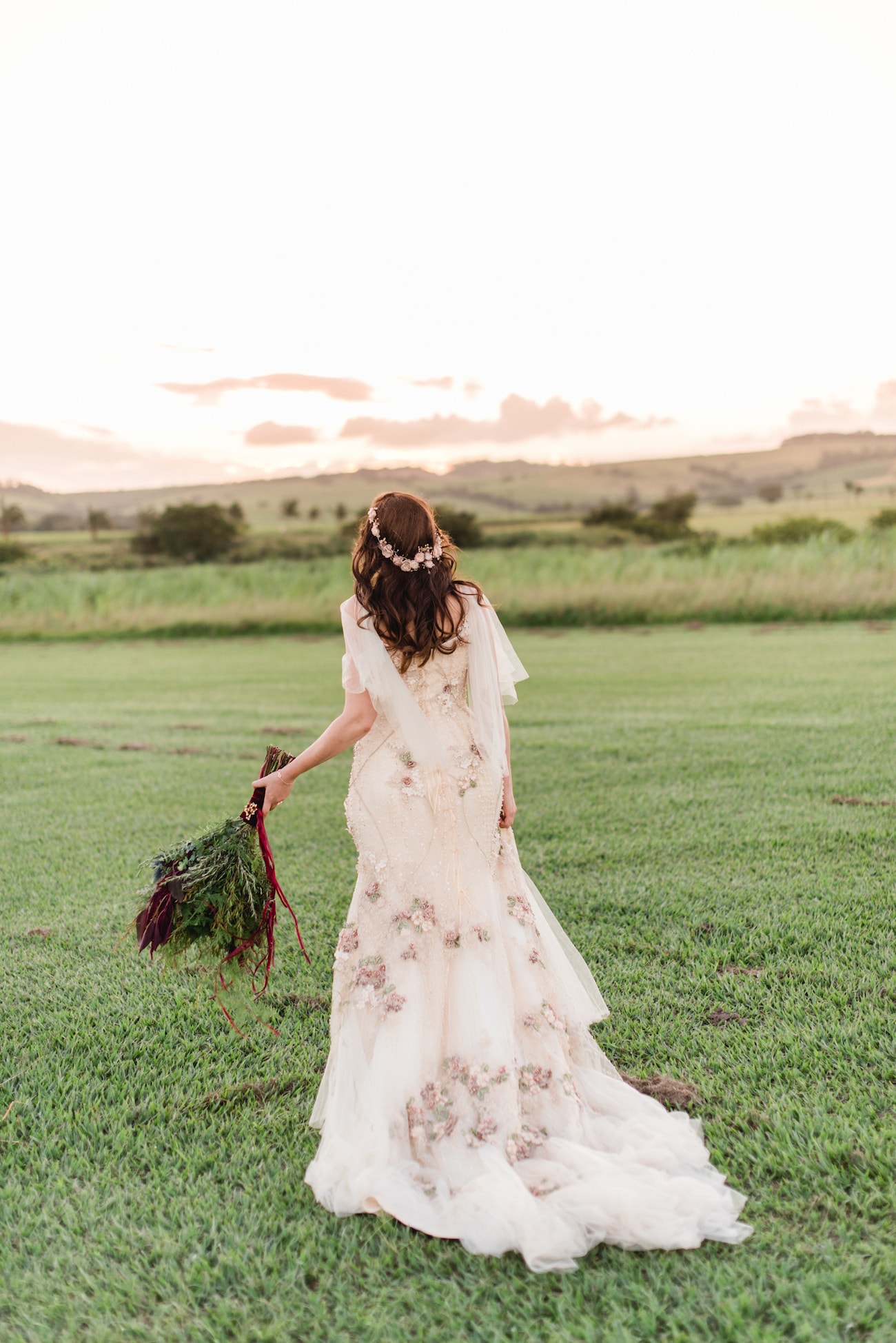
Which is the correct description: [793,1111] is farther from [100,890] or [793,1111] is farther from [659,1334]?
[100,890]

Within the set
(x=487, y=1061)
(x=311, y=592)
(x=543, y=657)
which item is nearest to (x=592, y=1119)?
(x=487, y=1061)

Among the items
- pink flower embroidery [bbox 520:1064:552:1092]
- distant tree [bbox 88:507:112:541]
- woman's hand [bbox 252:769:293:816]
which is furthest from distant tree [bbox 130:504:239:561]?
pink flower embroidery [bbox 520:1064:552:1092]

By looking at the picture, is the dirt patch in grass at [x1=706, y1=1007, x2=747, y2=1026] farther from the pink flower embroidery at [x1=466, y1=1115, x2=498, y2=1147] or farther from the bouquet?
the bouquet

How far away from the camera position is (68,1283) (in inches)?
99.5

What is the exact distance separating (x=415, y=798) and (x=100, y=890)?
133 inches

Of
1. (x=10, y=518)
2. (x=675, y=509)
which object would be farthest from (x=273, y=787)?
(x=10, y=518)

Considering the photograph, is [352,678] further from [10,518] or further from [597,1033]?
[10,518]

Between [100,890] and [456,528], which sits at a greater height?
[456,528]

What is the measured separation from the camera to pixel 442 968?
315cm

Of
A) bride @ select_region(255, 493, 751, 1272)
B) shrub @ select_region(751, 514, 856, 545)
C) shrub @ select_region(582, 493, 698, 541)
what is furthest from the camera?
shrub @ select_region(582, 493, 698, 541)

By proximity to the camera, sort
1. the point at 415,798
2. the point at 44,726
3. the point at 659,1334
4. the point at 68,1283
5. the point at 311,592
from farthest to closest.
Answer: the point at 311,592 < the point at 44,726 < the point at 415,798 < the point at 68,1283 < the point at 659,1334

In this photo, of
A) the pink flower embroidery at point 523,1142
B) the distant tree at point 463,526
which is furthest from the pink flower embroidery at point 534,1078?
the distant tree at point 463,526

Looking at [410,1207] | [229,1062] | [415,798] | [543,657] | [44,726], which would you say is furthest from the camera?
[543,657]

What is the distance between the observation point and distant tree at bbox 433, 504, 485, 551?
34.2 meters
